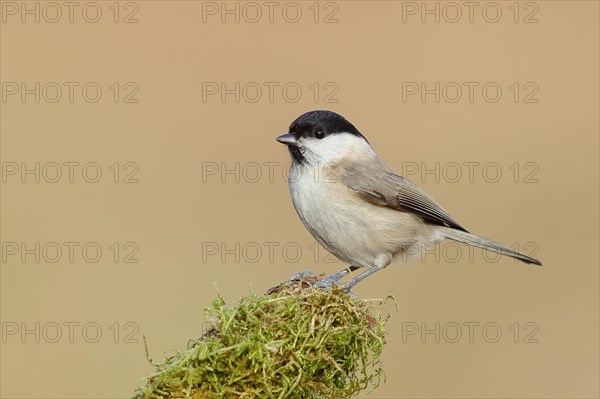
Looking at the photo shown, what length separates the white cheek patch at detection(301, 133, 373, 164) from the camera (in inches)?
196

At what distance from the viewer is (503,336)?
324 inches

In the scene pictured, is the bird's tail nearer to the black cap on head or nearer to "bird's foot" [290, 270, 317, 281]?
the black cap on head

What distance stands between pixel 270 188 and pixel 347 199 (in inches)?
184

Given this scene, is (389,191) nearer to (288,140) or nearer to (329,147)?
(329,147)

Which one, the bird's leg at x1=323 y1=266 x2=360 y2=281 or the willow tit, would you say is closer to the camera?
the bird's leg at x1=323 y1=266 x2=360 y2=281

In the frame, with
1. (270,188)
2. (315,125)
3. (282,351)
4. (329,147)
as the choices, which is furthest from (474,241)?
(270,188)

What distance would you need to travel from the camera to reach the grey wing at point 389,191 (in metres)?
5.05

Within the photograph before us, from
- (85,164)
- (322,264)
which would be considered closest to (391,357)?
(322,264)

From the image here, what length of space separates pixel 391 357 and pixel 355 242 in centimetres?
328

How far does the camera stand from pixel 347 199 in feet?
16.3

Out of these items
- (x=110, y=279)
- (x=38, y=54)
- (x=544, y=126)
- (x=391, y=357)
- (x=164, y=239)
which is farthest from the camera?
(x=38, y=54)

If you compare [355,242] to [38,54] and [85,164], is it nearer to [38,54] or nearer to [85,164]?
[85,164]

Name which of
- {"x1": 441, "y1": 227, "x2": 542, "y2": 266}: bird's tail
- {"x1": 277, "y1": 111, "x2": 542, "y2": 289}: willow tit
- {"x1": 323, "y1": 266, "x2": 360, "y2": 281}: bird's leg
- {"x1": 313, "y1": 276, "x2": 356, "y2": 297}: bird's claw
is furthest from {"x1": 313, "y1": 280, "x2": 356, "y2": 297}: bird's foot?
{"x1": 441, "y1": 227, "x2": 542, "y2": 266}: bird's tail

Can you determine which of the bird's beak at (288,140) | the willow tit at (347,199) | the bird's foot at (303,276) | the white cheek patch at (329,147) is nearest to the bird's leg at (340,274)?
the willow tit at (347,199)
